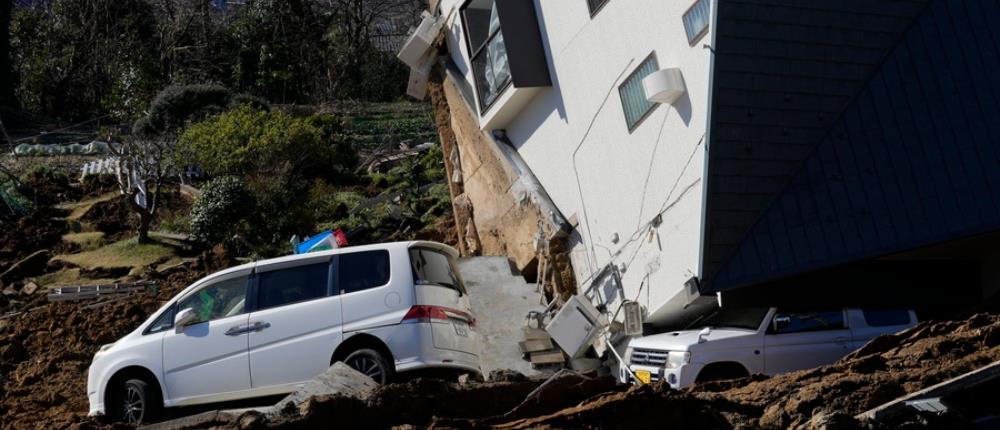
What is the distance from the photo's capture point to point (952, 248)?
42.0ft

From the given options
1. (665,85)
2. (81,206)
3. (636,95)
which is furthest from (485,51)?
(81,206)

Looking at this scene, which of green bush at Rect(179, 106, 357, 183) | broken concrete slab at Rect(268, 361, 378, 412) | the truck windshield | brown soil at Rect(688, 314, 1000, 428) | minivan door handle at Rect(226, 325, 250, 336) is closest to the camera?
brown soil at Rect(688, 314, 1000, 428)

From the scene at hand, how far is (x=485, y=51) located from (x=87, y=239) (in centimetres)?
1089

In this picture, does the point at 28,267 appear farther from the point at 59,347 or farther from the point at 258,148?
the point at 59,347

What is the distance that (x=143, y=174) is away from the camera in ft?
79.8

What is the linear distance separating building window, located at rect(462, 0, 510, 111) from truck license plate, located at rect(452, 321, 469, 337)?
548 cm

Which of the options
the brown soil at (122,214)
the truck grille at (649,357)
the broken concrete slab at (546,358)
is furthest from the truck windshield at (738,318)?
the brown soil at (122,214)

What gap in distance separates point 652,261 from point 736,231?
234 cm

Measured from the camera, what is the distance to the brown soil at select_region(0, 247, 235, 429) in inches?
522

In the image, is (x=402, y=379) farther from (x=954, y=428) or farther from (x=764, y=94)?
(x=954, y=428)

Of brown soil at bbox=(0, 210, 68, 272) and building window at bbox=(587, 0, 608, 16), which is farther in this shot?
brown soil at bbox=(0, 210, 68, 272)

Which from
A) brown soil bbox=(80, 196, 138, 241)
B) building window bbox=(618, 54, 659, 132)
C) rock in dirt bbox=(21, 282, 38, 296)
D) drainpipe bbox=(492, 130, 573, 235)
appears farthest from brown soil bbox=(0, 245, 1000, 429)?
brown soil bbox=(80, 196, 138, 241)

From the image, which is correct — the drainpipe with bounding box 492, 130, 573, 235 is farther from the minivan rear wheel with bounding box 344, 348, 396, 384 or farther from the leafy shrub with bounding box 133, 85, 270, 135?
the leafy shrub with bounding box 133, 85, 270, 135

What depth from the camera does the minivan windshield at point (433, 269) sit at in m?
12.2
